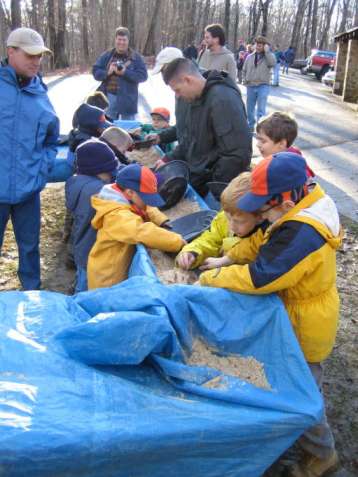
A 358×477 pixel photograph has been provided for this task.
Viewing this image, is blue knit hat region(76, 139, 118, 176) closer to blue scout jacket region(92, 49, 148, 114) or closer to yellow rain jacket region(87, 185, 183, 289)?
yellow rain jacket region(87, 185, 183, 289)

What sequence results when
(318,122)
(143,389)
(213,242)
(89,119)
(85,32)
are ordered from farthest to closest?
(85,32) → (318,122) → (89,119) → (213,242) → (143,389)

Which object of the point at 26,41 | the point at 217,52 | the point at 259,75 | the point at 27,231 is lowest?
the point at 27,231

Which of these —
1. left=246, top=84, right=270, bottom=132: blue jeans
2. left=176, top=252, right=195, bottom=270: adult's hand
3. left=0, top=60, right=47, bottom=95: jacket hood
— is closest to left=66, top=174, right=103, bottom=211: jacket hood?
left=0, top=60, right=47, bottom=95: jacket hood

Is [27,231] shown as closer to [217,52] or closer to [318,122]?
[217,52]

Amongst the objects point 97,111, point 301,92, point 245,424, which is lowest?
point 301,92

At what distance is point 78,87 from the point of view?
57.5 feet

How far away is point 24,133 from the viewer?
3555 mm

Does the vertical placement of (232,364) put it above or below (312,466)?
above

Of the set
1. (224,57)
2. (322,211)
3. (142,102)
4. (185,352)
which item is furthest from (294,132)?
(142,102)

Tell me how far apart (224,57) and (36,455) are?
7.32 meters

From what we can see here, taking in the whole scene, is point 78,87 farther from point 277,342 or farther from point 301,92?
point 277,342

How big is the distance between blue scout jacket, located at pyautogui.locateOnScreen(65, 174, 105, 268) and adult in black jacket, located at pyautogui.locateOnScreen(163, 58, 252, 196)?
89cm

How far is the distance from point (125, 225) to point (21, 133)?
49.9 inches

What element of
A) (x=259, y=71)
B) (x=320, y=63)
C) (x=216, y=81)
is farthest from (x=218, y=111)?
(x=320, y=63)
